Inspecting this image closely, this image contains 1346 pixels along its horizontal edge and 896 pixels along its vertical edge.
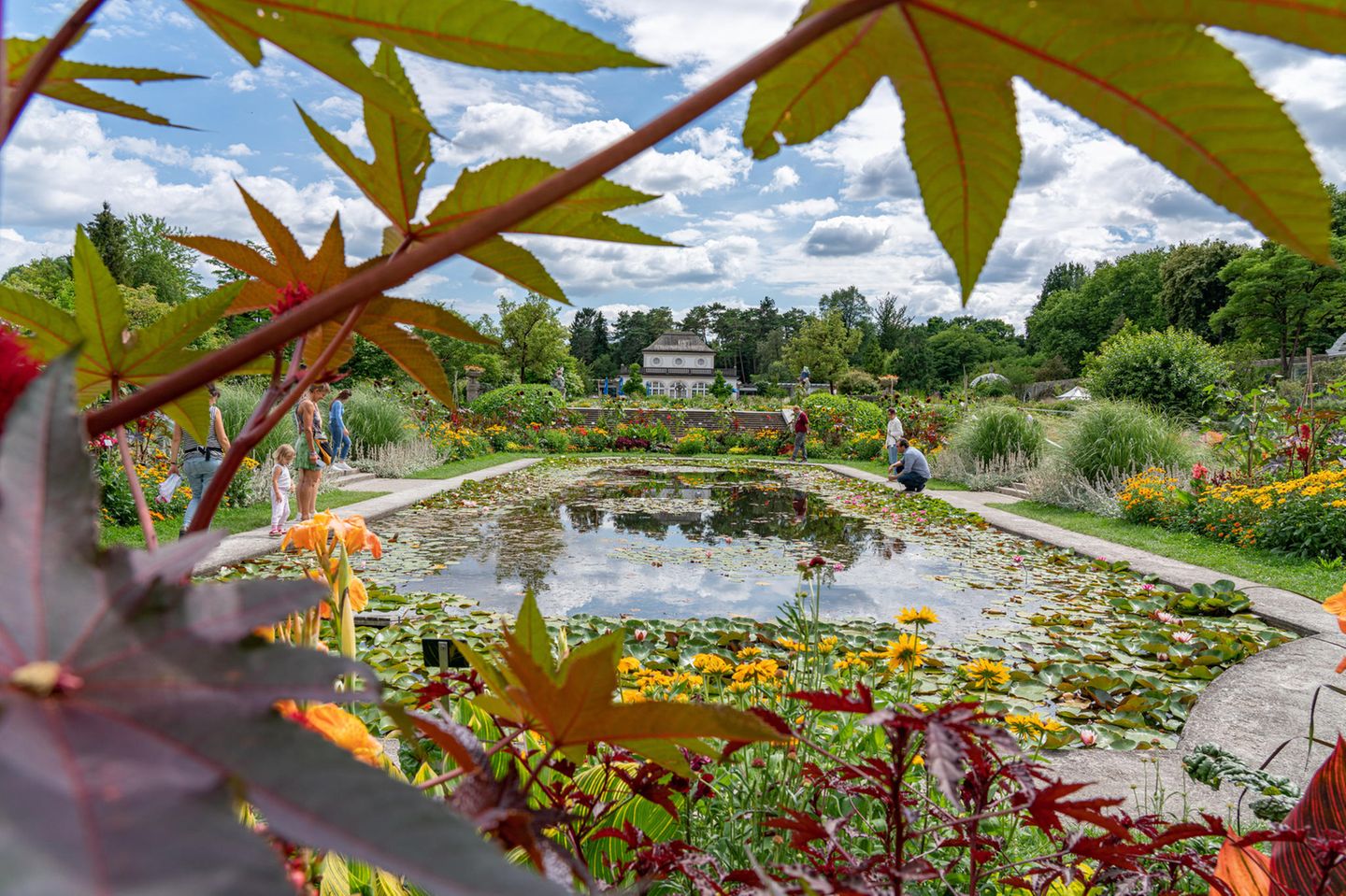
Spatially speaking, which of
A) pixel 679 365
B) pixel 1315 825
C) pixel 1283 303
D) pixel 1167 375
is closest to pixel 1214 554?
pixel 1315 825

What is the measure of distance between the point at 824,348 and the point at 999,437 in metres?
41.7

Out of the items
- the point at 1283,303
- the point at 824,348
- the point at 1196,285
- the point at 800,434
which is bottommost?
the point at 800,434

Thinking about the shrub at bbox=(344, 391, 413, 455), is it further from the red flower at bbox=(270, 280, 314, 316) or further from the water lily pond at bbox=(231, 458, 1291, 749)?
the red flower at bbox=(270, 280, 314, 316)

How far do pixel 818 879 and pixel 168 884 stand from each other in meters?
0.76

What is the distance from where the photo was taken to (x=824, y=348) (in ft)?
175

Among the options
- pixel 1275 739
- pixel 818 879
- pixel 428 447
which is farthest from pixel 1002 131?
pixel 428 447

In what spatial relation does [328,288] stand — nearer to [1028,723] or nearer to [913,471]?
[1028,723]

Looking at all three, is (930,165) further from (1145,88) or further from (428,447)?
(428,447)

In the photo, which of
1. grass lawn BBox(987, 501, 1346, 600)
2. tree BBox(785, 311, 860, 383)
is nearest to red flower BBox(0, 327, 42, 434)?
grass lawn BBox(987, 501, 1346, 600)

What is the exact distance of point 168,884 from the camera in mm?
127

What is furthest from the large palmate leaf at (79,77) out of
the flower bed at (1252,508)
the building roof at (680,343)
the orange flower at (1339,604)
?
the building roof at (680,343)

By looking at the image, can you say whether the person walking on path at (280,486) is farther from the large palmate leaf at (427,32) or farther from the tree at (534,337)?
the tree at (534,337)

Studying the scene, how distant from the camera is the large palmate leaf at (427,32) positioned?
0.29 metres

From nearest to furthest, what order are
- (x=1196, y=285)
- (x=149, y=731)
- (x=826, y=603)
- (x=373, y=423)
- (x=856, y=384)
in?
(x=149, y=731) → (x=826, y=603) → (x=373, y=423) → (x=1196, y=285) → (x=856, y=384)
